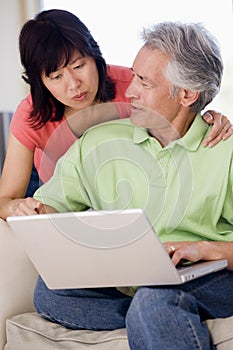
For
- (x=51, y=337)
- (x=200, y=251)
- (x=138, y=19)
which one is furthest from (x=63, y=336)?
(x=138, y=19)

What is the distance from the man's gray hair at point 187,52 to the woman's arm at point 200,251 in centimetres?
41

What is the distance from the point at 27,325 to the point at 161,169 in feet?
1.77

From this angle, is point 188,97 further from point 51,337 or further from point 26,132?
point 51,337

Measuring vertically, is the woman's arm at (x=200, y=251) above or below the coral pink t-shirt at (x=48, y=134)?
below

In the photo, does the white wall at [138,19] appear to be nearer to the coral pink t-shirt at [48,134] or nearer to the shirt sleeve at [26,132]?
the coral pink t-shirt at [48,134]

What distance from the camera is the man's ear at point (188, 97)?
1.91 m

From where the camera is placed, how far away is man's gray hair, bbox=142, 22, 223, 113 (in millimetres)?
1872

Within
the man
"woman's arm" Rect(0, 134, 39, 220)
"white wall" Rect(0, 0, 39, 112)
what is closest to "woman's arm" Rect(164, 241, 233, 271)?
the man

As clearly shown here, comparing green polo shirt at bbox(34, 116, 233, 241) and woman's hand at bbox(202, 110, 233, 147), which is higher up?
woman's hand at bbox(202, 110, 233, 147)

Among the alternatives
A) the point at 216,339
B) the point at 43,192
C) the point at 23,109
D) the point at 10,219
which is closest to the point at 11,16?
the point at 23,109

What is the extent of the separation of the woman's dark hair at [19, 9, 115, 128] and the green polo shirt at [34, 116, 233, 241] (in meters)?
0.22

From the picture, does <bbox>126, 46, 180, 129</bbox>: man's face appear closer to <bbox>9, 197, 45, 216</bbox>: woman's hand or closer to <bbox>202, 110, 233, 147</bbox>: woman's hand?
<bbox>202, 110, 233, 147</bbox>: woman's hand

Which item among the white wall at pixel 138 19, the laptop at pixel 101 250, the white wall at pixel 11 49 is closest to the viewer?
the laptop at pixel 101 250

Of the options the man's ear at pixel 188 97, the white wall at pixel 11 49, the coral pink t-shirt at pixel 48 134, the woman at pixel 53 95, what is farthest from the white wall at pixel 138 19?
the man's ear at pixel 188 97
